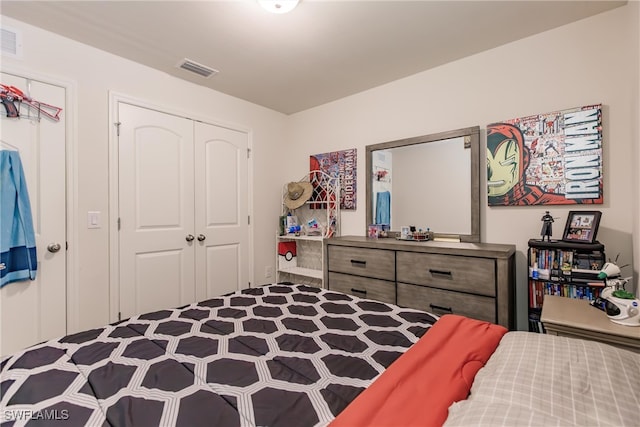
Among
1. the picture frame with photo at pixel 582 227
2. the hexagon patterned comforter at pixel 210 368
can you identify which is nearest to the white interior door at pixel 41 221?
the hexagon patterned comforter at pixel 210 368

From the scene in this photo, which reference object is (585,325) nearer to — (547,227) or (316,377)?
(547,227)

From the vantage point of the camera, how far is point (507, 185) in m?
2.25

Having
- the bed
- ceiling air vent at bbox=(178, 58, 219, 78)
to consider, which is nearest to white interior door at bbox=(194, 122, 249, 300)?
ceiling air vent at bbox=(178, 58, 219, 78)

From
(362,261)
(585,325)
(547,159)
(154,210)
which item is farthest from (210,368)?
(547,159)

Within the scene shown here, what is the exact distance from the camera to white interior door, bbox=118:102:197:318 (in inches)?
97.7

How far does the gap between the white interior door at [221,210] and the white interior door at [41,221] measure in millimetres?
1038

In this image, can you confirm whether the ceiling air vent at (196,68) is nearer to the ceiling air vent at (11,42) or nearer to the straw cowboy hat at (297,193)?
the ceiling air vent at (11,42)

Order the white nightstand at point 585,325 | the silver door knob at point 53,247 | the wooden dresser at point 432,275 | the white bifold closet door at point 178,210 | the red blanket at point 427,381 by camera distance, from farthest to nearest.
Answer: the white bifold closet door at point 178,210 → the silver door knob at point 53,247 → the wooden dresser at point 432,275 → the white nightstand at point 585,325 → the red blanket at point 427,381

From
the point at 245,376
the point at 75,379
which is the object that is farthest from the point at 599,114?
the point at 75,379

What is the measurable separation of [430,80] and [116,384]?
2.97 metres

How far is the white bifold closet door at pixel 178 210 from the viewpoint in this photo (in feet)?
8.22

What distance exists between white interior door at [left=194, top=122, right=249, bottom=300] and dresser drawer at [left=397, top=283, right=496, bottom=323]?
1831 millimetres

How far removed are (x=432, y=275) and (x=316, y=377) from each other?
151 centimetres

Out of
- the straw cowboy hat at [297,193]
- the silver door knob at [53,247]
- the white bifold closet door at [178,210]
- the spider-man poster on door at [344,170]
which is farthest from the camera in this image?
the straw cowboy hat at [297,193]
